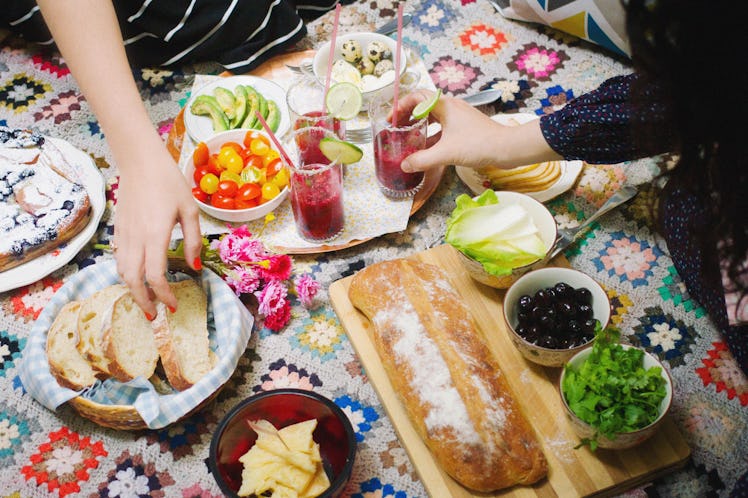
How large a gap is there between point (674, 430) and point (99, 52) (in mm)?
1363

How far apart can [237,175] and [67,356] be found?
21.9 inches

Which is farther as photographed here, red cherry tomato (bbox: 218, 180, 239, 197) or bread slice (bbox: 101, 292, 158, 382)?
red cherry tomato (bbox: 218, 180, 239, 197)

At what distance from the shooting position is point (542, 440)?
4.05 ft

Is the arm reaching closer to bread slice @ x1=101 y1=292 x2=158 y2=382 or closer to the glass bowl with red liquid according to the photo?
bread slice @ x1=101 y1=292 x2=158 y2=382

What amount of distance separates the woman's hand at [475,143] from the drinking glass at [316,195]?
0.17 meters

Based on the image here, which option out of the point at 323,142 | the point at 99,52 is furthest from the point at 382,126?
the point at 99,52

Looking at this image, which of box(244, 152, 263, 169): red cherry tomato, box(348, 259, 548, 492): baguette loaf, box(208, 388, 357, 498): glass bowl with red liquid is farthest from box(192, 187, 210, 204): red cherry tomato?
box(208, 388, 357, 498): glass bowl with red liquid

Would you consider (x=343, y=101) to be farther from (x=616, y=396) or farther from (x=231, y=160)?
(x=616, y=396)

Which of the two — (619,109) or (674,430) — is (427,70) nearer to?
(619,109)

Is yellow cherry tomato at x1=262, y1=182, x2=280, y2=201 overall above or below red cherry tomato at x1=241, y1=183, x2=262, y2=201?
below

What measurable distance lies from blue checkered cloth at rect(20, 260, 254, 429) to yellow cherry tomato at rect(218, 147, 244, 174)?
12.5 inches

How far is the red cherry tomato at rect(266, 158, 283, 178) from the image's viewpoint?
1.62m

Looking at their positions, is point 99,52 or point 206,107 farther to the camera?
point 206,107

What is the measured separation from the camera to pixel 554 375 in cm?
132
